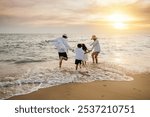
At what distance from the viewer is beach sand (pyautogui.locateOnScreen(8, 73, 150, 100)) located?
6.35 meters

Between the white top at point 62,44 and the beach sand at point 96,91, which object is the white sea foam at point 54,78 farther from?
the white top at point 62,44

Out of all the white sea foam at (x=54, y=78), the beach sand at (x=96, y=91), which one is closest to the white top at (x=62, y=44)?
the white sea foam at (x=54, y=78)

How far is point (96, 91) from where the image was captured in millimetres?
6793

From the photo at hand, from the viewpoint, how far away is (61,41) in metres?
9.52

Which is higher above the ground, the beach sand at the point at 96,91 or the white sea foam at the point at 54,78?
the white sea foam at the point at 54,78

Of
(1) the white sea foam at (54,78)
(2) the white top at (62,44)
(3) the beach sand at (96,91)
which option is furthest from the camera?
(2) the white top at (62,44)

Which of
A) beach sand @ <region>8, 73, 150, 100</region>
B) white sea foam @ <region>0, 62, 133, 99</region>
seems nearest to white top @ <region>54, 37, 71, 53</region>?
white sea foam @ <region>0, 62, 133, 99</region>

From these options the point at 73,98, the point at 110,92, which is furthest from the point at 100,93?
the point at 73,98

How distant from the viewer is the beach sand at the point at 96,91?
20.8 ft

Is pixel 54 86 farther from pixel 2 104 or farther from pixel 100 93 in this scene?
pixel 2 104

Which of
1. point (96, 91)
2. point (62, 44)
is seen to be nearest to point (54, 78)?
point (62, 44)

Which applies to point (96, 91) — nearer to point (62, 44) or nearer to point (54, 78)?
point (54, 78)

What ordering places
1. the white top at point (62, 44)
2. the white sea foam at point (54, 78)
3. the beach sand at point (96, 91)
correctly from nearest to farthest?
the beach sand at point (96, 91) < the white sea foam at point (54, 78) < the white top at point (62, 44)

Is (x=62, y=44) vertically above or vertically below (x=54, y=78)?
above
